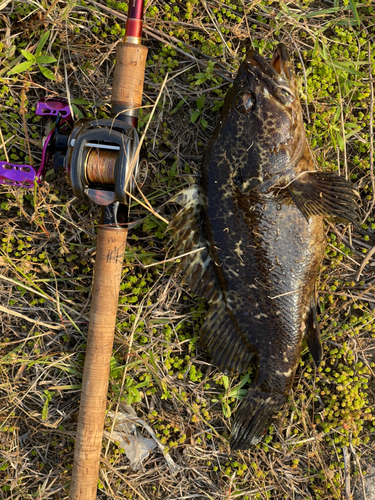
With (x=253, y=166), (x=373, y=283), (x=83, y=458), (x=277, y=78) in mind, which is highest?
(x=277, y=78)

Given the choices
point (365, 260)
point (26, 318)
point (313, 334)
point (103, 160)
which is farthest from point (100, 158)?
point (365, 260)

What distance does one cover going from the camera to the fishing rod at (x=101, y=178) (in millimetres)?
2039

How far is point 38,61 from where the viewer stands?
8.17 ft

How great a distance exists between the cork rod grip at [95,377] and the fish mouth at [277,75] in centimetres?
130

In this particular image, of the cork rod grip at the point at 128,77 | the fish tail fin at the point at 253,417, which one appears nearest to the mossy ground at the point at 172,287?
the fish tail fin at the point at 253,417

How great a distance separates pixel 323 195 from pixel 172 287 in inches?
45.9

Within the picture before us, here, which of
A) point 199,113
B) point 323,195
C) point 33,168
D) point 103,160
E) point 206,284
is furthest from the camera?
point 199,113

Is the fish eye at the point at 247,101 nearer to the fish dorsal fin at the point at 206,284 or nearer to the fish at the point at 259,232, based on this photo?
the fish at the point at 259,232

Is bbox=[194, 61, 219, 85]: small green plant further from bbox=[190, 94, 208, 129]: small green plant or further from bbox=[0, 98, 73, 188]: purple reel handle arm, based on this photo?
bbox=[0, 98, 73, 188]: purple reel handle arm

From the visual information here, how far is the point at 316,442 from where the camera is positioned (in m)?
2.66

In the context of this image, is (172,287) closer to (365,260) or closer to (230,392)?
(230,392)

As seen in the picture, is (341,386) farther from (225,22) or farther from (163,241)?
(225,22)

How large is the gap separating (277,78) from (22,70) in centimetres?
166

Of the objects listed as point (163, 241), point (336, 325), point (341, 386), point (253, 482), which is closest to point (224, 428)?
point (253, 482)
